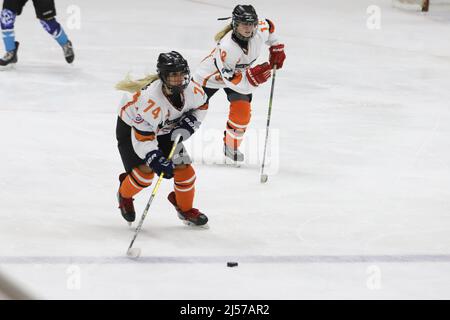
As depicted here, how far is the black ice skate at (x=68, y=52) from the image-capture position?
7.62 metres

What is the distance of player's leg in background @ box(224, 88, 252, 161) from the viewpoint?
17.6ft

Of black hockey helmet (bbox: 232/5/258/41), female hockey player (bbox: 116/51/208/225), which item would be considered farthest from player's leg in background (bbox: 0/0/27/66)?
female hockey player (bbox: 116/51/208/225)

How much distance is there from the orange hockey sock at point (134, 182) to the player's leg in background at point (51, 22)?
11.7ft

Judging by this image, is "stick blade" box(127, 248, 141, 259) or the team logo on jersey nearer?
"stick blade" box(127, 248, 141, 259)

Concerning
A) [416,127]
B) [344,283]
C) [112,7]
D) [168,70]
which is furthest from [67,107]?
[112,7]

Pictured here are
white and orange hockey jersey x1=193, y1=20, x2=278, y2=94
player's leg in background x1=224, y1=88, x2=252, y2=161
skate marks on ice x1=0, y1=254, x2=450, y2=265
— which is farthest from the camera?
player's leg in background x1=224, y1=88, x2=252, y2=161

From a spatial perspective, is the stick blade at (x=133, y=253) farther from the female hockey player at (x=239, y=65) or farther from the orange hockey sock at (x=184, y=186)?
the female hockey player at (x=239, y=65)

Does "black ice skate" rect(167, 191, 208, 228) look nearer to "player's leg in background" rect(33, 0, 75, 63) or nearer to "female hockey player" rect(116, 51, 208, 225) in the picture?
Answer: "female hockey player" rect(116, 51, 208, 225)

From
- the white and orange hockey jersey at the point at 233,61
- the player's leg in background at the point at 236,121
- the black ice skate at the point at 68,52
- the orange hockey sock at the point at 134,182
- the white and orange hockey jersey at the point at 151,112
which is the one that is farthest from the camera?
the black ice skate at the point at 68,52

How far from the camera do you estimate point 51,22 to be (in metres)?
7.55

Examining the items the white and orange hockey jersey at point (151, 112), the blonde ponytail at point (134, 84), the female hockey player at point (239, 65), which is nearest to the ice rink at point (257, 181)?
the female hockey player at point (239, 65)

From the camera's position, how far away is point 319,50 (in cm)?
859
